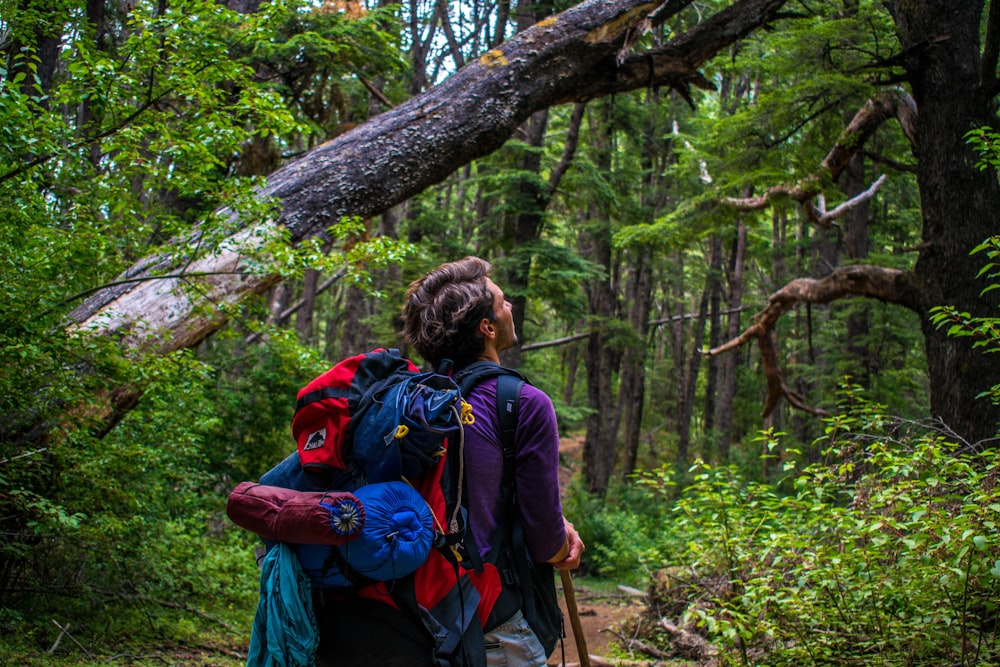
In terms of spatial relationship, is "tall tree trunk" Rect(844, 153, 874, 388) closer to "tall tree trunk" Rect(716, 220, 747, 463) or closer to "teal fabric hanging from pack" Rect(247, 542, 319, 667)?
"tall tree trunk" Rect(716, 220, 747, 463)

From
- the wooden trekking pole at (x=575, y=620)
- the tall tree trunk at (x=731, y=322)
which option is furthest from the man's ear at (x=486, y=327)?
the tall tree trunk at (x=731, y=322)

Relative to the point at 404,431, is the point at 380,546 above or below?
below

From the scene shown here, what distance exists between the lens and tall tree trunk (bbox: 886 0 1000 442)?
639cm

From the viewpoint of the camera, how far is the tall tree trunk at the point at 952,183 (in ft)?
21.0

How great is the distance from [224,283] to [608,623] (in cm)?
636

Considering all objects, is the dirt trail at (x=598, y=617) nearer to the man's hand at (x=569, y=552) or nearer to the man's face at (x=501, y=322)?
the man's hand at (x=569, y=552)

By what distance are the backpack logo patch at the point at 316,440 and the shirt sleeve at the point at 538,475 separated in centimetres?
60

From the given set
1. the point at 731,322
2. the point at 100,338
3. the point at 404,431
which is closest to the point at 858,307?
the point at 731,322

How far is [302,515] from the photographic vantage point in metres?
2.04

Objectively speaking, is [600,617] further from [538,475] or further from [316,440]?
[316,440]

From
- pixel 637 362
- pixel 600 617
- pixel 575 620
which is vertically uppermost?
pixel 637 362

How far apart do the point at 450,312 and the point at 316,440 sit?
659 millimetres

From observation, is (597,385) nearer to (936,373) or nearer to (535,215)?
(535,215)

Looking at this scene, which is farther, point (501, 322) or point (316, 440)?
point (501, 322)
